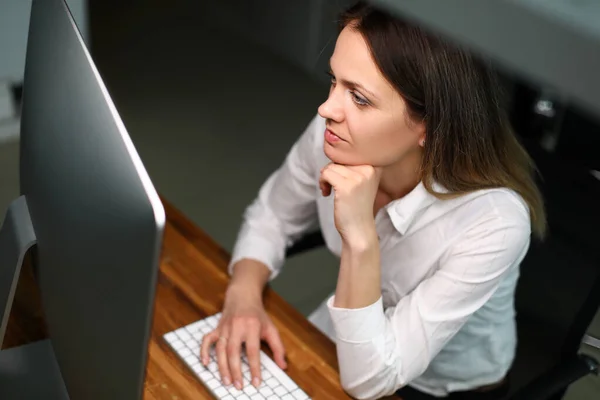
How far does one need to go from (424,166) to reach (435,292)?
20 centimetres

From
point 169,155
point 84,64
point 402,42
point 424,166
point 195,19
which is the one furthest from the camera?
point 195,19

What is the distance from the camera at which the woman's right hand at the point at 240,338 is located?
1.14 metres

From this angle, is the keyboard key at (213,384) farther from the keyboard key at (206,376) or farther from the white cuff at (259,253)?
the white cuff at (259,253)

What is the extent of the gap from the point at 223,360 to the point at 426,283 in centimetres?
34

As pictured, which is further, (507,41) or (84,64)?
(84,64)

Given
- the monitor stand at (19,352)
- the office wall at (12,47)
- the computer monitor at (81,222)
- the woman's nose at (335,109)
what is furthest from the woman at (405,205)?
the office wall at (12,47)

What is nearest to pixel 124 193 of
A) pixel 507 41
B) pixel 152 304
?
pixel 152 304

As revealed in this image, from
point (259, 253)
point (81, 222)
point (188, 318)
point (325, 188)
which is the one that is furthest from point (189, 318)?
point (81, 222)

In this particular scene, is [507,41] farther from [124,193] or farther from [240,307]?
[240,307]

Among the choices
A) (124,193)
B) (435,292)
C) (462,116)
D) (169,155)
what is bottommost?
(169,155)

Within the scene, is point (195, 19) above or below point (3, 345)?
below

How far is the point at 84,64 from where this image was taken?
75 centimetres

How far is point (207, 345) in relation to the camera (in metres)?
1.16

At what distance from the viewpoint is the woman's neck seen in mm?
1217
